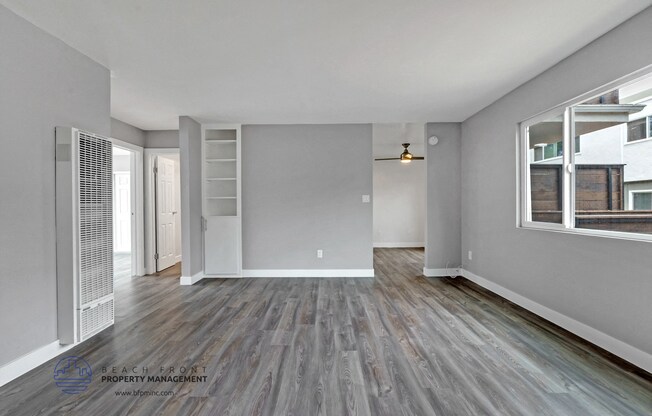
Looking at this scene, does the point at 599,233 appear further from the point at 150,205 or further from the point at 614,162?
the point at 150,205

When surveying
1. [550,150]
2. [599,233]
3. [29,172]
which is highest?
[550,150]

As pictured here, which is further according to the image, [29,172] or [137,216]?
[137,216]

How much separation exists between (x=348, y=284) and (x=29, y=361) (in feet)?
10.9

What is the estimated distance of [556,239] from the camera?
288 centimetres

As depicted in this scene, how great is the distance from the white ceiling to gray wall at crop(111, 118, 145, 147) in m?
0.94

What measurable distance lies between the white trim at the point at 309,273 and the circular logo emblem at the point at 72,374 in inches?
104

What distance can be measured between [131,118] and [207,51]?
2740 mm

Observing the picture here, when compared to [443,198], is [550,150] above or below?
above

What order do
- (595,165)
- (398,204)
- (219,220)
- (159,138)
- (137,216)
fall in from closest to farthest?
(595,165)
(219,220)
(137,216)
(159,138)
(398,204)

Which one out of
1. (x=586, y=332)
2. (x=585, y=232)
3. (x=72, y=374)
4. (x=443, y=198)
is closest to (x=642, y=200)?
(x=585, y=232)

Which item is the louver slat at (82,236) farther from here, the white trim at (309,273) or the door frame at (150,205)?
the door frame at (150,205)

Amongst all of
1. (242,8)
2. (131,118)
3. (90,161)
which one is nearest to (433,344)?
(242,8)

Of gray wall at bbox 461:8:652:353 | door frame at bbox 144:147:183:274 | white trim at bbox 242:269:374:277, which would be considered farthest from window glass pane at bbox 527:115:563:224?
door frame at bbox 144:147:183:274

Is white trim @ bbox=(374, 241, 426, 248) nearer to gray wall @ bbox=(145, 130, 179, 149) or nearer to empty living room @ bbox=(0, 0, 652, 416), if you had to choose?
empty living room @ bbox=(0, 0, 652, 416)
